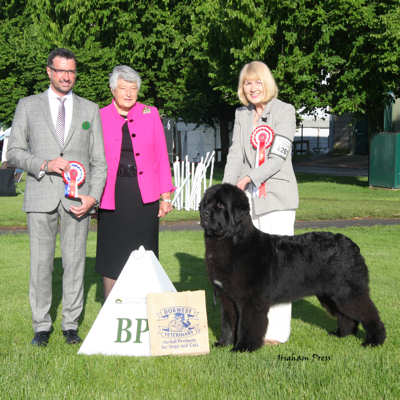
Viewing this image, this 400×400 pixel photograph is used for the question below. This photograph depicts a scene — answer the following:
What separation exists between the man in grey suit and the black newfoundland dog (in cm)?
106

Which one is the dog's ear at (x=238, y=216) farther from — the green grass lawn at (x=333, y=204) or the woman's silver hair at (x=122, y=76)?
the green grass lawn at (x=333, y=204)

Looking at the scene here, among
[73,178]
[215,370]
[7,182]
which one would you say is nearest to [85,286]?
[73,178]

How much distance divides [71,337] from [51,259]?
0.66m

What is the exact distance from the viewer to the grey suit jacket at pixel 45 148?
14.2 ft

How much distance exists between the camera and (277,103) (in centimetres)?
460

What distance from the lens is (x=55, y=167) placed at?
13.9 feet

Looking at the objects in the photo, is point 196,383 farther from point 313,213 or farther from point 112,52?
point 112,52

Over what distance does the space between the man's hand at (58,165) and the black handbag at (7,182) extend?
50.8 feet

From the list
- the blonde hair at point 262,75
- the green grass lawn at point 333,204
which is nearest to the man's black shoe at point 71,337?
the blonde hair at point 262,75

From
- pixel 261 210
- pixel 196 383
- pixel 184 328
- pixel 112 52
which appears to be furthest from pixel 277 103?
pixel 112 52

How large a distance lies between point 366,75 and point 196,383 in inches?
711

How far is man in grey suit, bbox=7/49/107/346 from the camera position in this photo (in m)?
4.34

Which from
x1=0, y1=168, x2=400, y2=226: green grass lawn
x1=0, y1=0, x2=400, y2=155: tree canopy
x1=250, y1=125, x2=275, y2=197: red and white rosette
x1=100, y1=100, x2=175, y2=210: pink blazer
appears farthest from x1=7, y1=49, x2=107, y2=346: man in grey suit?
x1=0, y1=0, x2=400, y2=155: tree canopy

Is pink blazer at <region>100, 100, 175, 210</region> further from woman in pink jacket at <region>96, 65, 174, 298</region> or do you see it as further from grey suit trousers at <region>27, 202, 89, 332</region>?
grey suit trousers at <region>27, 202, 89, 332</region>
